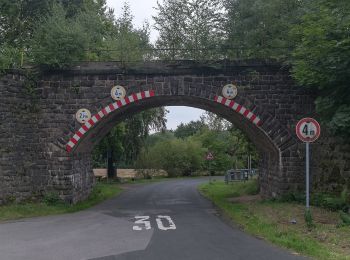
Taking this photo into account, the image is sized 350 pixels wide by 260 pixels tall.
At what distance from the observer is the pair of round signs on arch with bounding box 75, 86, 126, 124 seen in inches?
654

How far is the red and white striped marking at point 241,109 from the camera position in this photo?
16.5 metres

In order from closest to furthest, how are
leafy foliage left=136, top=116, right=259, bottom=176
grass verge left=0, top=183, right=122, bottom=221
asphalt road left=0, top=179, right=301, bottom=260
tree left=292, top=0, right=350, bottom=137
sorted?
asphalt road left=0, top=179, right=301, bottom=260 → tree left=292, top=0, right=350, bottom=137 → grass verge left=0, top=183, right=122, bottom=221 → leafy foliage left=136, top=116, right=259, bottom=176

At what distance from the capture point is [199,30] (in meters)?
17.8

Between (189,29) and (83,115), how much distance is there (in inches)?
199

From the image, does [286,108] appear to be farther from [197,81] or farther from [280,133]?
[197,81]

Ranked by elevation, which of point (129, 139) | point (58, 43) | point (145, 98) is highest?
point (58, 43)

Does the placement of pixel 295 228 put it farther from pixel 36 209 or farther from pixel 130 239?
pixel 36 209

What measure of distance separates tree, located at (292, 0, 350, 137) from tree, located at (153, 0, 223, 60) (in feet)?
15.3

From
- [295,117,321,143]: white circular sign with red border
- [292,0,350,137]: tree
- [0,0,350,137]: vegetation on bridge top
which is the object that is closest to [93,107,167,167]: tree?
[0,0,350,137]: vegetation on bridge top

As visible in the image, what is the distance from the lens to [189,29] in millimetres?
18000

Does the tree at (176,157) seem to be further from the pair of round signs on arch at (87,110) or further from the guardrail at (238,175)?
the pair of round signs on arch at (87,110)

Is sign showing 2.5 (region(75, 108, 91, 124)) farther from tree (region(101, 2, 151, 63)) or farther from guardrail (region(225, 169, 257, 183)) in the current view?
guardrail (region(225, 169, 257, 183))

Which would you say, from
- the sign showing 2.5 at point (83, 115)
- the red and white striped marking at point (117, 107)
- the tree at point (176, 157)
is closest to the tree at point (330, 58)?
the red and white striped marking at point (117, 107)

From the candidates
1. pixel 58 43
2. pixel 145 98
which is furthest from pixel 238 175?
pixel 58 43
